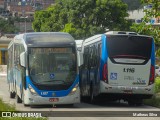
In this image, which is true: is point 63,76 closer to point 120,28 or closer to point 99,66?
point 99,66

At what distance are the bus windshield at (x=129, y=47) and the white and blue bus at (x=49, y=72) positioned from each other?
1.92 m

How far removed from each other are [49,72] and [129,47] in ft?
11.9

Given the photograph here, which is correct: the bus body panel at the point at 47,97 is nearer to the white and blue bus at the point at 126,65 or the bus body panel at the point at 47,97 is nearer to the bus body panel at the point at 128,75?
the white and blue bus at the point at 126,65

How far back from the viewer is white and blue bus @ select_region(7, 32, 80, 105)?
893 inches

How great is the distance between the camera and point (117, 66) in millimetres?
24250

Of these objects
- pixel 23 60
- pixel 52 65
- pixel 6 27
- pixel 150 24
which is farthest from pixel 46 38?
pixel 6 27

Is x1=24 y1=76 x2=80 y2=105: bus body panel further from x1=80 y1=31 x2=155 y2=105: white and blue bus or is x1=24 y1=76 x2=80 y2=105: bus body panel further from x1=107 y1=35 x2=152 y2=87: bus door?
x1=107 y1=35 x2=152 y2=87: bus door

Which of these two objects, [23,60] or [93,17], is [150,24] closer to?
[23,60]

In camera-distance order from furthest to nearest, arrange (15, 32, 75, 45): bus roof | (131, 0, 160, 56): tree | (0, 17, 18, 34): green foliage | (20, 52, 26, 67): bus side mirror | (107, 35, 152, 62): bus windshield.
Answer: (0, 17, 18, 34): green foliage, (131, 0, 160, 56): tree, (107, 35, 152, 62): bus windshield, (15, 32, 75, 45): bus roof, (20, 52, 26, 67): bus side mirror

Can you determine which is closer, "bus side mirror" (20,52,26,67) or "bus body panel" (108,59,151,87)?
"bus side mirror" (20,52,26,67)

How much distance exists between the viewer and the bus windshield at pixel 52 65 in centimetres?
2280

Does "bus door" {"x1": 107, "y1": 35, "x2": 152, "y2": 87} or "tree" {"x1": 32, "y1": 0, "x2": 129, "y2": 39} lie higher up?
"bus door" {"x1": 107, "y1": 35, "x2": 152, "y2": 87}

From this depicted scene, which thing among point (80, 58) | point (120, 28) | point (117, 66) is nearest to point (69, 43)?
point (80, 58)

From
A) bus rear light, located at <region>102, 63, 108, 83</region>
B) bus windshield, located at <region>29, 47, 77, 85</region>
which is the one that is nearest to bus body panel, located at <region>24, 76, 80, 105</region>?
bus windshield, located at <region>29, 47, 77, 85</region>
